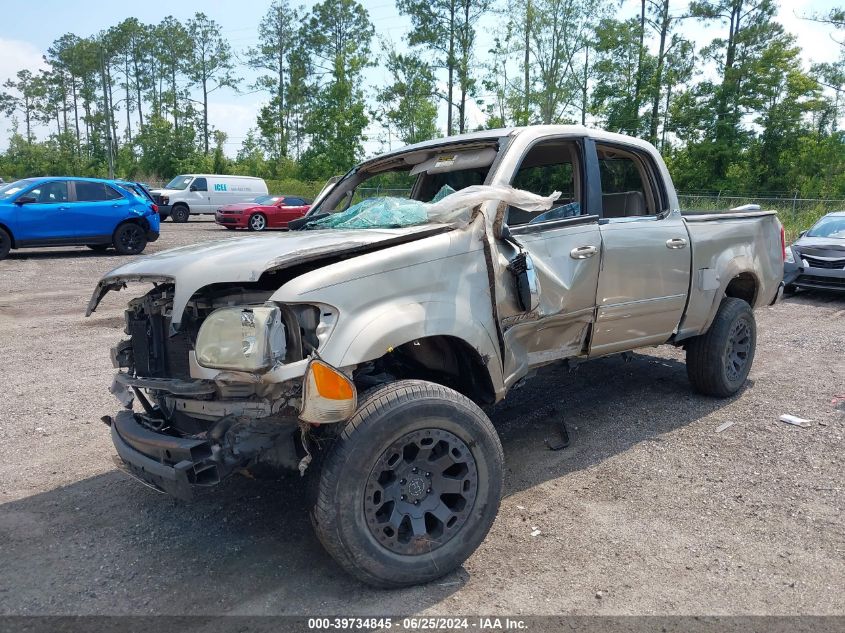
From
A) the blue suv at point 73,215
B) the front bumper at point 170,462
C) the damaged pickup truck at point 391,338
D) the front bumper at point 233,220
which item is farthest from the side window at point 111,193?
the front bumper at point 170,462

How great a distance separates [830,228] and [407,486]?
12.2 m

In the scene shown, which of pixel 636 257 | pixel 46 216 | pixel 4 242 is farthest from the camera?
pixel 46 216

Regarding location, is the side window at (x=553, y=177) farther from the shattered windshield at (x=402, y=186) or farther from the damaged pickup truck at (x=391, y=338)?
the shattered windshield at (x=402, y=186)

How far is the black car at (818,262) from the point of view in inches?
436

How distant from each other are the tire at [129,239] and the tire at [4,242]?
6.72 ft

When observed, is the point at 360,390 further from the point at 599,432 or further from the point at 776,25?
the point at 776,25

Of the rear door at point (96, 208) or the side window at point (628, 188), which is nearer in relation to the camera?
the side window at point (628, 188)

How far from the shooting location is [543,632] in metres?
2.66

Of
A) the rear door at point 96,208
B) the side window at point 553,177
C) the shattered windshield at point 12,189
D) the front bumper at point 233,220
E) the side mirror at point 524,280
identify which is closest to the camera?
the side mirror at point 524,280

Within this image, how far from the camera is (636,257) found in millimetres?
4418

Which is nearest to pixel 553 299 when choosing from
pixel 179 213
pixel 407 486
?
pixel 407 486

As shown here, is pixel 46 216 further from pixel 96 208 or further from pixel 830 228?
pixel 830 228

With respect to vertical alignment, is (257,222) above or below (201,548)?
above

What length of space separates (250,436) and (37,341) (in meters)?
5.93
